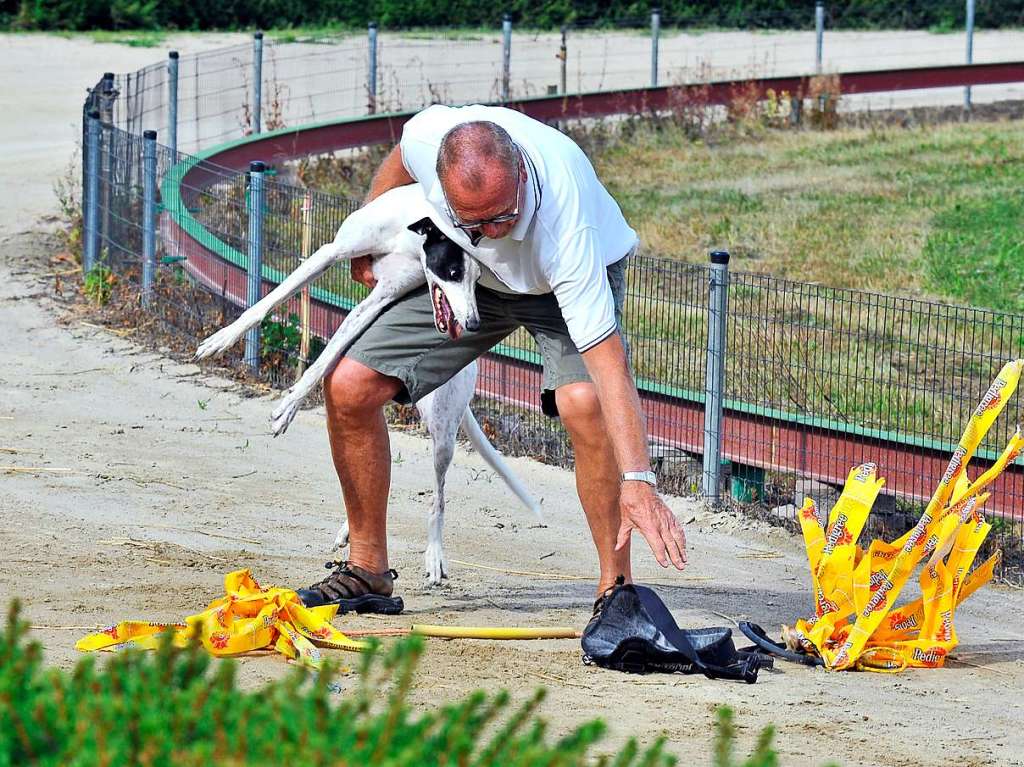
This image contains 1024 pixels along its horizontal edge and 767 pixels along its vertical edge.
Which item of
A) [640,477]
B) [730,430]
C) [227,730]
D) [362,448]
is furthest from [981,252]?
[227,730]

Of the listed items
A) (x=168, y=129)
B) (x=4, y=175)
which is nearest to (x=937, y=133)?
(x=168, y=129)

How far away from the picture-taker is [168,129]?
17.0 metres

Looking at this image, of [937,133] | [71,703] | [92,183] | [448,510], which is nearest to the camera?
[71,703]

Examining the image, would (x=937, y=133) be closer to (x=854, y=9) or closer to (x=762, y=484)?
(x=762, y=484)

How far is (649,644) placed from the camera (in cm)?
491

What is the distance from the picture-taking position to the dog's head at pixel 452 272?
5.04m

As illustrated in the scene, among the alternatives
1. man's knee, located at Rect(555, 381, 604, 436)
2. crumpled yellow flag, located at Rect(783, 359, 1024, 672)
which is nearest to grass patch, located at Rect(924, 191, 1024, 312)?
crumpled yellow flag, located at Rect(783, 359, 1024, 672)

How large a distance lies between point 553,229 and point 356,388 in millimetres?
1043

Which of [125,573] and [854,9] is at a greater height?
[854,9]

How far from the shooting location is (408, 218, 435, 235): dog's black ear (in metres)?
5.09

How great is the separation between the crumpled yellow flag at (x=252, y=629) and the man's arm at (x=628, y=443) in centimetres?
96

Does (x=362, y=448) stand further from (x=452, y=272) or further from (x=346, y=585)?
(x=452, y=272)

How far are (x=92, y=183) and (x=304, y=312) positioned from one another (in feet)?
9.13

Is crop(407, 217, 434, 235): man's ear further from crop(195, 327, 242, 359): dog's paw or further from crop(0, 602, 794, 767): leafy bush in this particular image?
crop(0, 602, 794, 767): leafy bush
